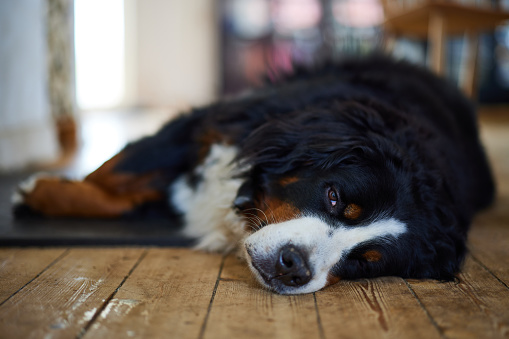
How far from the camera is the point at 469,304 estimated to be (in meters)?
1.26

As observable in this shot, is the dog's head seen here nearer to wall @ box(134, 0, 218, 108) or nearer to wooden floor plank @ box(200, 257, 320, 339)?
wooden floor plank @ box(200, 257, 320, 339)

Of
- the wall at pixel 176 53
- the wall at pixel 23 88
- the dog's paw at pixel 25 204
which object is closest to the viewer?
the dog's paw at pixel 25 204

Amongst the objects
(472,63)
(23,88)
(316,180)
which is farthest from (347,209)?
(472,63)

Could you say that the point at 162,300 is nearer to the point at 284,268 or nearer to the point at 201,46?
the point at 284,268

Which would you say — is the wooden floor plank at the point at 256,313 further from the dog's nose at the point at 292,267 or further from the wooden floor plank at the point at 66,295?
the wooden floor plank at the point at 66,295

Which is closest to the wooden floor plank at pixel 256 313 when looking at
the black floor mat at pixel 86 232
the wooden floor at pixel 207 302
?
the wooden floor at pixel 207 302

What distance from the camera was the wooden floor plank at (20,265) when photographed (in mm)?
1277

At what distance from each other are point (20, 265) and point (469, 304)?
1199mm

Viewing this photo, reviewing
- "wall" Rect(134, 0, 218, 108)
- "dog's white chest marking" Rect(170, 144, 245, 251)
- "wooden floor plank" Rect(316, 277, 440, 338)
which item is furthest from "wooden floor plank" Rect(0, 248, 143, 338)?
"wall" Rect(134, 0, 218, 108)

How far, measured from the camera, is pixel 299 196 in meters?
1.46

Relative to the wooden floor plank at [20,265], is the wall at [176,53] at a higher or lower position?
higher

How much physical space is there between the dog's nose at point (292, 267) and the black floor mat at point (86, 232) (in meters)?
0.56

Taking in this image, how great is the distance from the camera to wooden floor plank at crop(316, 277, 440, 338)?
109cm

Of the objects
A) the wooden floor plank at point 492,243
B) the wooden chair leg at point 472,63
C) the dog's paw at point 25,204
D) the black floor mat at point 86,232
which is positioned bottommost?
the wooden floor plank at point 492,243
